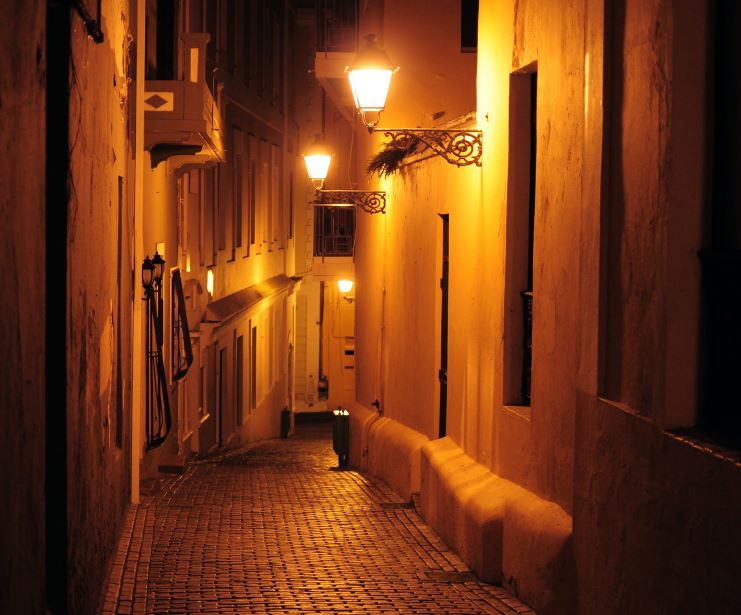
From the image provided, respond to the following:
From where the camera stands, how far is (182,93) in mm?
12578

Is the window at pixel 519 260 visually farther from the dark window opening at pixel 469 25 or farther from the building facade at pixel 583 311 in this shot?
the dark window opening at pixel 469 25

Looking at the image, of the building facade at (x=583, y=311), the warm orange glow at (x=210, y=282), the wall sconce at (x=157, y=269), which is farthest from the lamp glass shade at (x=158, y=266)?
the warm orange glow at (x=210, y=282)

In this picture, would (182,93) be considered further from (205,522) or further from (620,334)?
(620,334)

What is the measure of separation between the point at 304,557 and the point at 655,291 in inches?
181

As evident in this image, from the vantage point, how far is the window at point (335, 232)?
99.2 feet

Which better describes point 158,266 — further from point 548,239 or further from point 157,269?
point 548,239

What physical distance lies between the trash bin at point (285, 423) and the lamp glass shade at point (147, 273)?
1668 centimetres

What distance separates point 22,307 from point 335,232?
26309mm

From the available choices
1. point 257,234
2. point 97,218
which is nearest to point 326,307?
point 257,234

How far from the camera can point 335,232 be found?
3050cm

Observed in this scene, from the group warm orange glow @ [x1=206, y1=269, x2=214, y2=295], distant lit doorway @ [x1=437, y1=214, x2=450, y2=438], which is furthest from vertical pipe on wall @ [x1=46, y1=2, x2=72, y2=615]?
warm orange glow @ [x1=206, y1=269, x2=214, y2=295]

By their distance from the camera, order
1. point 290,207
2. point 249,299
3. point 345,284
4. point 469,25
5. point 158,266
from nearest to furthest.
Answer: point 469,25, point 158,266, point 249,299, point 345,284, point 290,207

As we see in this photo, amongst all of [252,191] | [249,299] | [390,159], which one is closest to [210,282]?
[249,299]

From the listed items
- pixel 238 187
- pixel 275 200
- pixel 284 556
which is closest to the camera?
pixel 284 556
